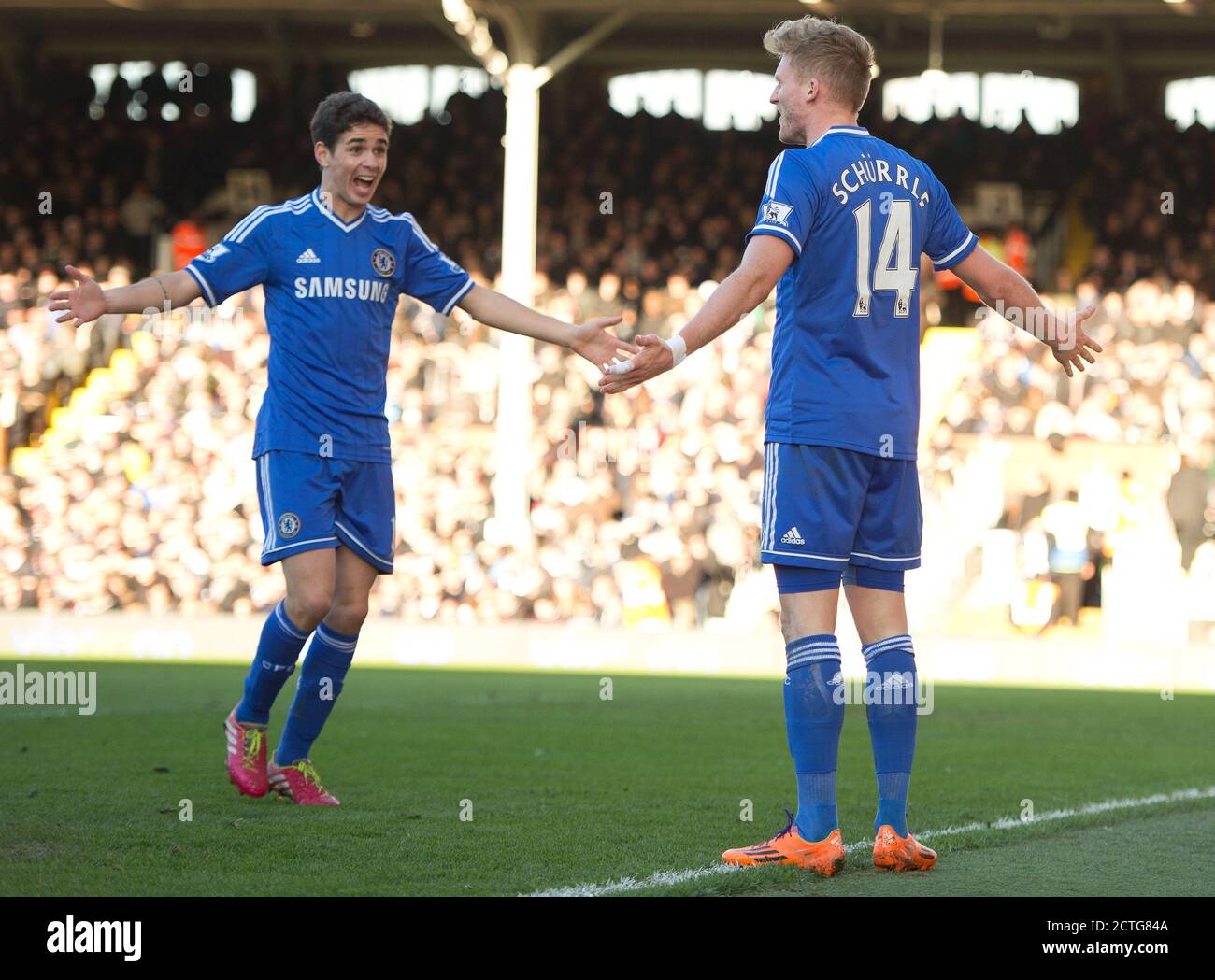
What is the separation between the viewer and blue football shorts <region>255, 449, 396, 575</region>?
6.23 metres

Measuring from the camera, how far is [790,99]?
5.08 meters

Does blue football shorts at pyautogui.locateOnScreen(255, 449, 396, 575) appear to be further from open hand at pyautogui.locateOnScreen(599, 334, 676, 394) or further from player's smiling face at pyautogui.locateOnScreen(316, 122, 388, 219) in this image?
open hand at pyautogui.locateOnScreen(599, 334, 676, 394)

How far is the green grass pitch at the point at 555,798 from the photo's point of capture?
481 cm

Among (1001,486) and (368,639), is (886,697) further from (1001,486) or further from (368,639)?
(1001,486)

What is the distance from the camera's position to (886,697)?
16.7 feet

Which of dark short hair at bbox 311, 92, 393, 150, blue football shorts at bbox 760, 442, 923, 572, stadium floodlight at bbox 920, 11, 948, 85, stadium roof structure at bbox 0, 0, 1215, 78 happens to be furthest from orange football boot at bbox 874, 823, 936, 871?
stadium roof structure at bbox 0, 0, 1215, 78

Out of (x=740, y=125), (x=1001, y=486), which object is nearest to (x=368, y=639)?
(x=1001, y=486)

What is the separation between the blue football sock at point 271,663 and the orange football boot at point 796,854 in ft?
6.77

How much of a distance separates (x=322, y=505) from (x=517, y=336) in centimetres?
1495

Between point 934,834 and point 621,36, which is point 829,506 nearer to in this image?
point 934,834

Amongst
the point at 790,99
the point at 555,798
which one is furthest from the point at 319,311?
the point at 790,99

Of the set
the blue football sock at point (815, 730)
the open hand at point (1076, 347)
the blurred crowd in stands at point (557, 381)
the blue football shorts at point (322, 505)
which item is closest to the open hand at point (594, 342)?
the blue football shorts at point (322, 505)

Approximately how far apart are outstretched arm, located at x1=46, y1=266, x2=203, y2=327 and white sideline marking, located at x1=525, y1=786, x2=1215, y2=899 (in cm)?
249
